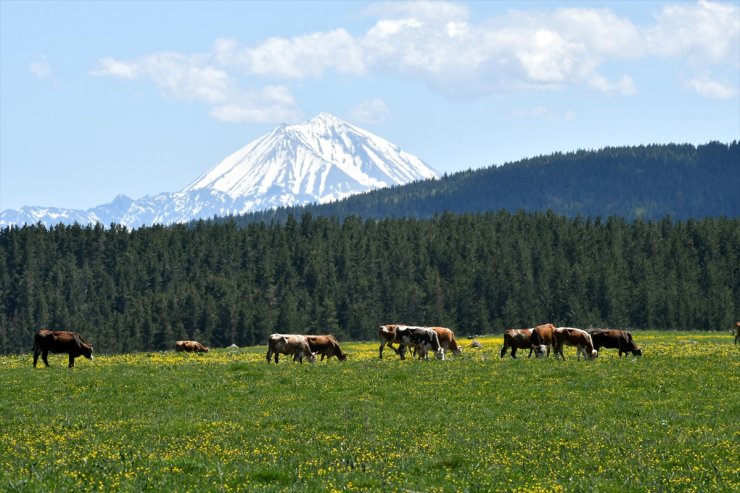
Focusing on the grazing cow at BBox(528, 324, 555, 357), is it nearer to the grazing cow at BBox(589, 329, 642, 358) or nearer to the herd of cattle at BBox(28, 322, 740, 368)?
the herd of cattle at BBox(28, 322, 740, 368)

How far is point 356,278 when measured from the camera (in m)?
147

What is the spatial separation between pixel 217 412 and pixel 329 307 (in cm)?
10787

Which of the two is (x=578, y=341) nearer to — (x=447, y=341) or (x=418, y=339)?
(x=447, y=341)

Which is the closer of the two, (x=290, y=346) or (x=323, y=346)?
(x=290, y=346)

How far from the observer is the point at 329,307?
443 ft

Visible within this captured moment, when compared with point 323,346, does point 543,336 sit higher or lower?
higher

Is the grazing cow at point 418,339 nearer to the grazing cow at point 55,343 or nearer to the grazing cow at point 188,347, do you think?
the grazing cow at point 55,343

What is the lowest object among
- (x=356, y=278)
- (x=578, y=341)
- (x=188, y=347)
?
(x=188, y=347)

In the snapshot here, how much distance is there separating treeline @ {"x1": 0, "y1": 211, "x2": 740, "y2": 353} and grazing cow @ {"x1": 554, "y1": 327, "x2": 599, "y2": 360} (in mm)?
86357

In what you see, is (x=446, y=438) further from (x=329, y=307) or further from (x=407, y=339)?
(x=329, y=307)

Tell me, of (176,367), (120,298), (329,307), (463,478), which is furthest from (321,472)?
(120,298)

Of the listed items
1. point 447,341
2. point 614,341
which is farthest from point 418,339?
point 614,341

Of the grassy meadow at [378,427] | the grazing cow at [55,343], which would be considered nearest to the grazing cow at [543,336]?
the grassy meadow at [378,427]

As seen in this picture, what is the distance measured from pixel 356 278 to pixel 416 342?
335 ft
